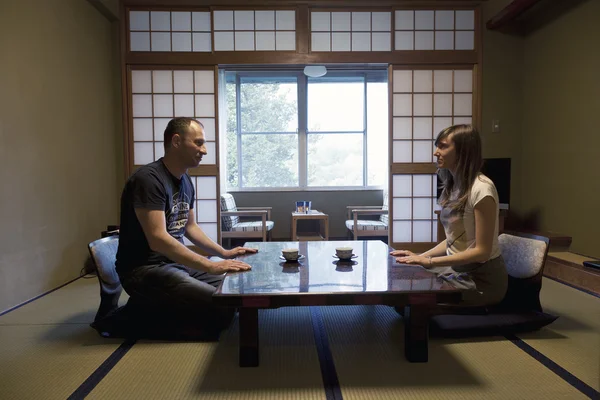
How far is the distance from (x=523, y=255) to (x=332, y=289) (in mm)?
1375

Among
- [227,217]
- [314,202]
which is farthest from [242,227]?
[314,202]

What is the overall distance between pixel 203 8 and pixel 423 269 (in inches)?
151

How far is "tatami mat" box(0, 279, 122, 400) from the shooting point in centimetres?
151

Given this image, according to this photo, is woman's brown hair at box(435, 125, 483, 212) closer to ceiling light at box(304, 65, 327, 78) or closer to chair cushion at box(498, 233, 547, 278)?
chair cushion at box(498, 233, 547, 278)

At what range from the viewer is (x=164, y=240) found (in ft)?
5.82

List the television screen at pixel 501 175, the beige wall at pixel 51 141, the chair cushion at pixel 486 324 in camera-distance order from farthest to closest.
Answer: the television screen at pixel 501 175, the beige wall at pixel 51 141, the chair cushion at pixel 486 324

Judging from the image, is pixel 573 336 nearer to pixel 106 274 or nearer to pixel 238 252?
pixel 238 252

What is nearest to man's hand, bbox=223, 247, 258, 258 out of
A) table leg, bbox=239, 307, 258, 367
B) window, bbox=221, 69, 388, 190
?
table leg, bbox=239, 307, 258, 367

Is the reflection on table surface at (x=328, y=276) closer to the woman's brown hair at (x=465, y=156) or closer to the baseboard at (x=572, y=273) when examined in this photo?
the woman's brown hair at (x=465, y=156)

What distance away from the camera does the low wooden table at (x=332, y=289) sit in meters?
1.42

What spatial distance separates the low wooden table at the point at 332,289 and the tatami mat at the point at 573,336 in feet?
2.13

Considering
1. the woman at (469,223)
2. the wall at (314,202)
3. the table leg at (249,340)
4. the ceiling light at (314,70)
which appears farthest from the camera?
the wall at (314,202)

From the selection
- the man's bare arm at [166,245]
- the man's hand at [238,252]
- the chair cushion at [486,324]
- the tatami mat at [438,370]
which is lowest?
the tatami mat at [438,370]

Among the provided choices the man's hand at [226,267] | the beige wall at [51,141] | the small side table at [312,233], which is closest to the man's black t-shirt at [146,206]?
the man's hand at [226,267]
